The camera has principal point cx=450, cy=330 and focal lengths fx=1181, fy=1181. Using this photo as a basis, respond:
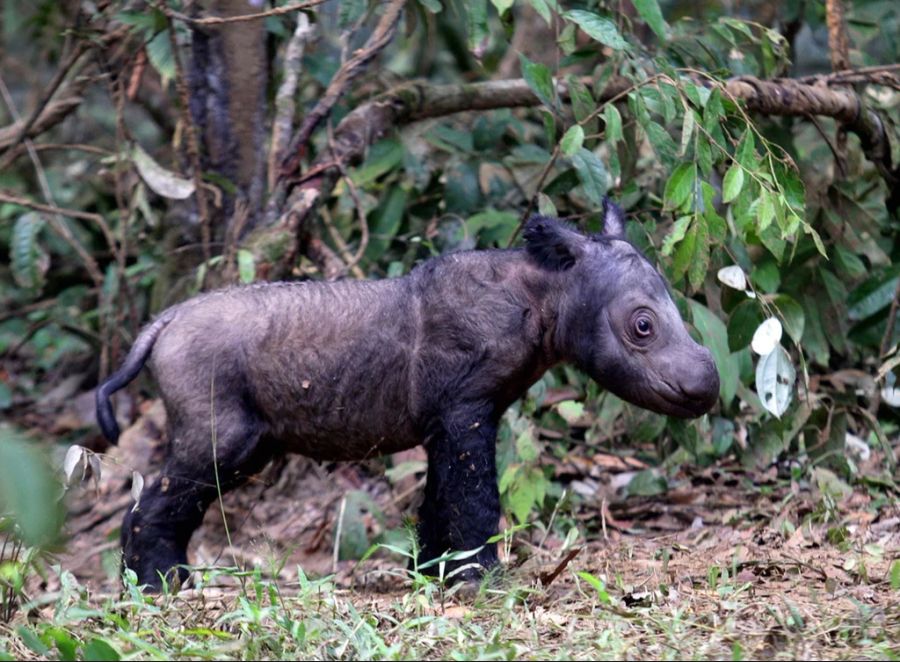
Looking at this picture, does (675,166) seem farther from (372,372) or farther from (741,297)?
(372,372)

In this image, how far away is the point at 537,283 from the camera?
5059mm

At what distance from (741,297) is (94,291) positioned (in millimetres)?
5347

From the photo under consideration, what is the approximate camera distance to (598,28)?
18.3ft

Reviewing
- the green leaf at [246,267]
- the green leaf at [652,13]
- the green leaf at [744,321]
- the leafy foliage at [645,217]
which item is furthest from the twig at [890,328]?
the green leaf at [246,267]

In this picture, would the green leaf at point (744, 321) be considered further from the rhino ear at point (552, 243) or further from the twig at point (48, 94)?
the twig at point (48, 94)

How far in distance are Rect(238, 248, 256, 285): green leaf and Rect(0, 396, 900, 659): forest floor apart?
132cm

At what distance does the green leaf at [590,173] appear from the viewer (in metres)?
5.64

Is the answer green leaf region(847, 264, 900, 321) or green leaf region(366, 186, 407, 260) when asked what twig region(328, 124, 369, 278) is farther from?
green leaf region(847, 264, 900, 321)

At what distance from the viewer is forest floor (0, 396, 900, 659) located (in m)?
3.63

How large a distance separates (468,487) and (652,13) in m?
2.46

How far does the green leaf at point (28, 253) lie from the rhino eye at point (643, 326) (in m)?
4.12

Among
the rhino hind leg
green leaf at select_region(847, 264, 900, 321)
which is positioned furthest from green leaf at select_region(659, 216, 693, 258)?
green leaf at select_region(847, 264, 900, 321)

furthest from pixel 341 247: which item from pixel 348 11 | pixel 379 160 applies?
pixel 348 11

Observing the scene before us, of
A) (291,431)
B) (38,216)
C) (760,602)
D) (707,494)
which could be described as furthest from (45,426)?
(760,602)
